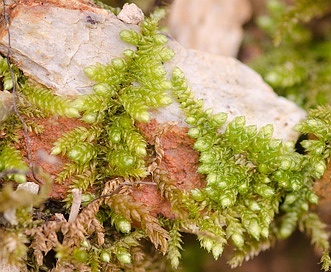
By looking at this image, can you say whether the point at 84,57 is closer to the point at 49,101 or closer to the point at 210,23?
the point at 49,101

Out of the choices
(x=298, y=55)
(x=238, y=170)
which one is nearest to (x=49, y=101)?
(x=238, y=170)

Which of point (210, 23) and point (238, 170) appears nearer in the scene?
point (238, 170)

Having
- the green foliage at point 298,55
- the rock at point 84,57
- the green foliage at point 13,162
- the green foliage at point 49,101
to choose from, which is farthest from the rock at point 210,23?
the green foliage at point 13,162

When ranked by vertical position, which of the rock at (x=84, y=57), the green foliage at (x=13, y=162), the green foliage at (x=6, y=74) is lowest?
the green foliage at (x=13, y=162)

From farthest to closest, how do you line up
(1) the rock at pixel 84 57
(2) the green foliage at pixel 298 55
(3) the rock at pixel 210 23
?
(3) the rock at pixel 210 23 < (2) the green foliage at pixel 298 55 < (1) the rock at pixel 84 57

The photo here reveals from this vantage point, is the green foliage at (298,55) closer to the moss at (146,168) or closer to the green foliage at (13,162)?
the moss at (146,168)

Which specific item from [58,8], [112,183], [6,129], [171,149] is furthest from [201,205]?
[58,8]
